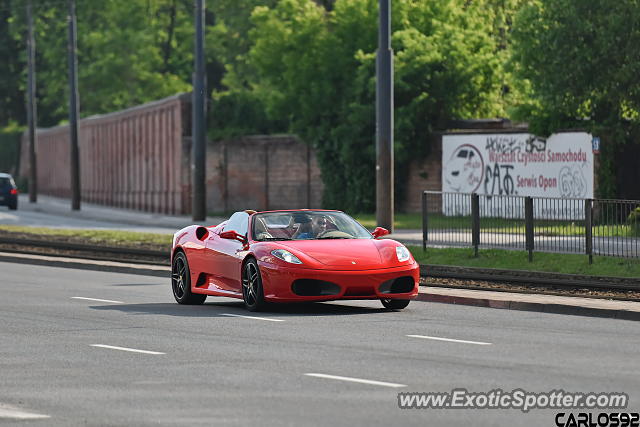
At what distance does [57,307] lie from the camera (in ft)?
63.2

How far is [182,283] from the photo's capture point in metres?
20.2

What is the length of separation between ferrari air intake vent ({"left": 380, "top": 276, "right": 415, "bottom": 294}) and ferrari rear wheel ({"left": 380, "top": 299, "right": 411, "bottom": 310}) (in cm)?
37

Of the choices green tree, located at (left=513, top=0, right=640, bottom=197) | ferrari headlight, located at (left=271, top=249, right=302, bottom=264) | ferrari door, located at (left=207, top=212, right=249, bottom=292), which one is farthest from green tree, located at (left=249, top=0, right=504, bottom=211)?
ferrari headlight, located at (left=271, top=249, right=302, bottom=264)

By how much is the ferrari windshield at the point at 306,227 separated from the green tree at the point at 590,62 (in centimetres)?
2011

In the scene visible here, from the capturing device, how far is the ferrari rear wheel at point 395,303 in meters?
18.6

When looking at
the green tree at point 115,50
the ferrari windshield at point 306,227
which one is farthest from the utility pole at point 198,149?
the green tree at point 115,50

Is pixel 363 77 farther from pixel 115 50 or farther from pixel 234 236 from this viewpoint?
pixel 115 50

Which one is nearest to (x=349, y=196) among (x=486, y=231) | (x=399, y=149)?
(x=399, y=149)

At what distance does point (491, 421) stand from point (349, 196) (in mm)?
42283

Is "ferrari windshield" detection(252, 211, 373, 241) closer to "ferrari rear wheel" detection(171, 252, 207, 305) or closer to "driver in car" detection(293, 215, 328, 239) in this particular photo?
"driver in car" detection(293, 215, 328, 239)

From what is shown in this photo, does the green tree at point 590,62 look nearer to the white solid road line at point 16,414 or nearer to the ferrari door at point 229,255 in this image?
the ferrari door at point 229,255

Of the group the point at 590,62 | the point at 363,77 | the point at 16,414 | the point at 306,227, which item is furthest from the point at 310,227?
the point at 363,77

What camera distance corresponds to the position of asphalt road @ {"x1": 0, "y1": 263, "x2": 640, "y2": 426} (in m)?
10.2

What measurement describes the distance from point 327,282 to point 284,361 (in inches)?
180
